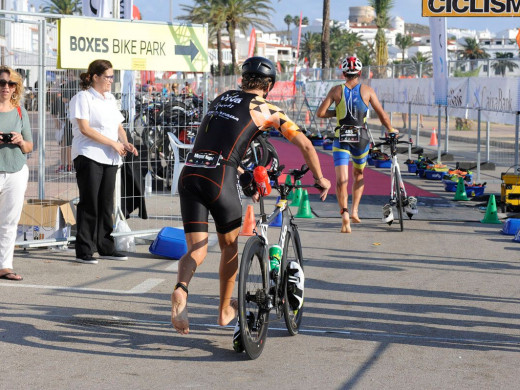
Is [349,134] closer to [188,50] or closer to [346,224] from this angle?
[346,224]

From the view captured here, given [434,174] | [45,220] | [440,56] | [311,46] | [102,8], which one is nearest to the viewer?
[45,220]

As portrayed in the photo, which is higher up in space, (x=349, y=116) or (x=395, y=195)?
(x=349, y=116)

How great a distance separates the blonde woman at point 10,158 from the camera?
27.6 ft

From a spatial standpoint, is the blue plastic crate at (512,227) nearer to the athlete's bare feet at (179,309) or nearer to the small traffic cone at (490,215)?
the small traffic cone at (490,215)

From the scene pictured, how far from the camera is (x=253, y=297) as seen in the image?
19.6 ft

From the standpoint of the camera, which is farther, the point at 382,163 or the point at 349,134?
the point at 382,163

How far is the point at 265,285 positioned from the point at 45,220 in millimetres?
4551

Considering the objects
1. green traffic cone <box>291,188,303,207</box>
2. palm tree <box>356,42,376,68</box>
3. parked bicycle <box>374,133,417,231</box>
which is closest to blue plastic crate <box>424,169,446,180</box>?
green traffic cone <box>291,188,303,207</box>

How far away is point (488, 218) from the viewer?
42.4 feet

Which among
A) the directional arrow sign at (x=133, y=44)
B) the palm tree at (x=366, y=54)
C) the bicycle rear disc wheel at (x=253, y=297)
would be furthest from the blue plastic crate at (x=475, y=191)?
the palm tree at (x=366, y=54)

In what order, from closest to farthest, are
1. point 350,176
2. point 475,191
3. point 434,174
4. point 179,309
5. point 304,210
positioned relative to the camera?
point 179,309, point 304,210, point 475,191, point 434,174, point 350,176

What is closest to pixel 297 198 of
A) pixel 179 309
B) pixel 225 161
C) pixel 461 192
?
pixel 461 192

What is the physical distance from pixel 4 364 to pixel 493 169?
16533 millimetres

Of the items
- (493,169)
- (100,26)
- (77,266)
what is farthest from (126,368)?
(493,169)
